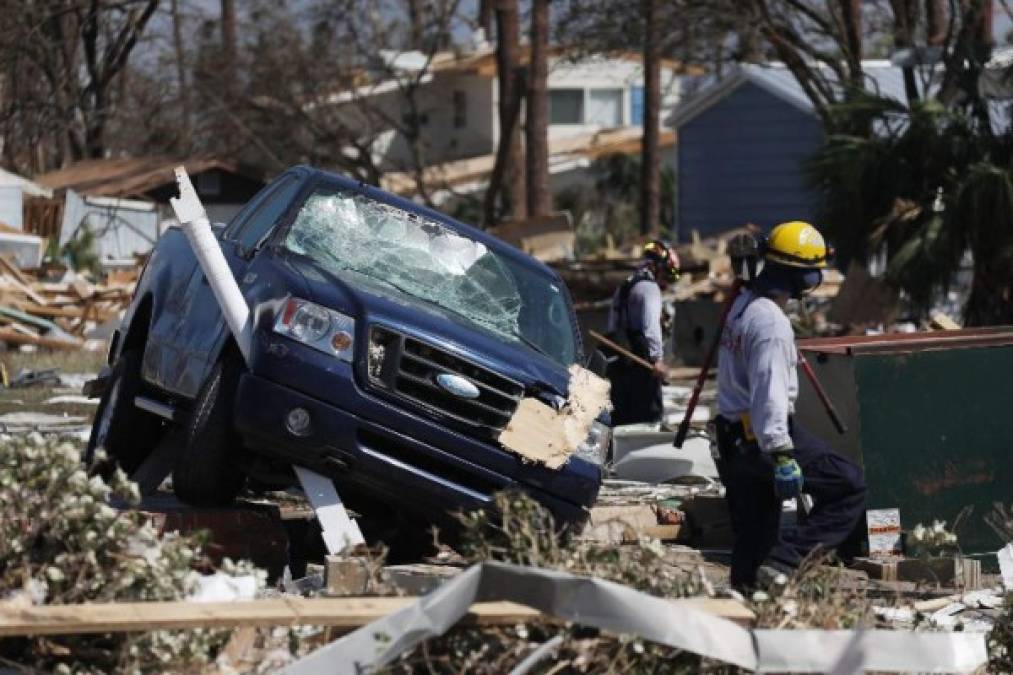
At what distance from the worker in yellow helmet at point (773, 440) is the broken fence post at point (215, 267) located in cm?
A: 214

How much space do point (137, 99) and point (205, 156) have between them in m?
11.7

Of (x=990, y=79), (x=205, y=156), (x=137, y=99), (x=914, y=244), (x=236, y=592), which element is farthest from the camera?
(x=137, y=99)

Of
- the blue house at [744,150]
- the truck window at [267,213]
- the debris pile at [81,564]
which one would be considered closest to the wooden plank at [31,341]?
the truck window at [267,213]

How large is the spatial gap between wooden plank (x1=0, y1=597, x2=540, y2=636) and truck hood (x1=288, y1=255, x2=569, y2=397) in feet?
7.70

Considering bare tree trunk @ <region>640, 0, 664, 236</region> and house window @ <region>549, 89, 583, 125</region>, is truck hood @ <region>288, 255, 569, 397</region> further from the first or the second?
house window @ <region>549, 89, 583, 125</region>

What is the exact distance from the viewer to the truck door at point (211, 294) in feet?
29.7

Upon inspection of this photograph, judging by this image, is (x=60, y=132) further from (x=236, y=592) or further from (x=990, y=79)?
(x=236, y=592)

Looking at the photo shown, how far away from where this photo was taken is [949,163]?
58.7ft

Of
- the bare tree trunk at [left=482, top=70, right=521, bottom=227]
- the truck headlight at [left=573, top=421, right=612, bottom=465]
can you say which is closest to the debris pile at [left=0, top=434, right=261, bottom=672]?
the truck headlight at [left=573, top=421, right=612, bottom=465]

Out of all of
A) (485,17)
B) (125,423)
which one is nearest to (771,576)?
(125,423)

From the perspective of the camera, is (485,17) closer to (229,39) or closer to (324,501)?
(229,39)

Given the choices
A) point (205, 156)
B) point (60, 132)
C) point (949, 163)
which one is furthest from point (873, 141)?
point (60, 132)

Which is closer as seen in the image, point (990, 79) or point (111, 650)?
point (111, 650)

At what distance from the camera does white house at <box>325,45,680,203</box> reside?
56.3m
